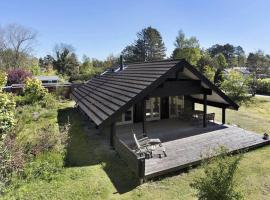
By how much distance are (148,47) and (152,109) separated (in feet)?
191

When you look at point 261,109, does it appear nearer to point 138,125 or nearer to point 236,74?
point 236,74

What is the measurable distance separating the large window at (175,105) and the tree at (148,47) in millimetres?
55057

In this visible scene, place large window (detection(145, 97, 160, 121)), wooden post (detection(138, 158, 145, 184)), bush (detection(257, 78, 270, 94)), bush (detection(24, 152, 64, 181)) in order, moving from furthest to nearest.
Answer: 1. bush (detection(257, 78, 270, 94))
2. large window (detection(145, 97, 160, 121))
3. bush (detection(24, 152, 64, 181))
4. wooden post (detection(138, 158, 145, 184))

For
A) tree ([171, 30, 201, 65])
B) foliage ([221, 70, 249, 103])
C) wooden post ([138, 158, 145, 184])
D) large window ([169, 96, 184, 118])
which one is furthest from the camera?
tree ([171, 30, 201, 65])

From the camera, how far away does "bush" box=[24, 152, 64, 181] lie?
8062 millimetres

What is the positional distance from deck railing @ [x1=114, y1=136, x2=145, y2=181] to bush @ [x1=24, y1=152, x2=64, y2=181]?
2490mm

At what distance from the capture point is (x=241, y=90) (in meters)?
25.6

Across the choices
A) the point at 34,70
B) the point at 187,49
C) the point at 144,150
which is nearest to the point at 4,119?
the point at 144,150

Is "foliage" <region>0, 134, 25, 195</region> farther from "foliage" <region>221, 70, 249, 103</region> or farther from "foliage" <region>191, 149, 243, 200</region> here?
"foliage" <region>221, 70, 249, 103</region>

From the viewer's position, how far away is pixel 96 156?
399 inches

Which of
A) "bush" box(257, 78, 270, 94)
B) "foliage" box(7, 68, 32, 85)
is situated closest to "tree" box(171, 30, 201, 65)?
"bush" box(257, 78, 270, 94)

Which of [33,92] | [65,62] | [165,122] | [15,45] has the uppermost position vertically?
[15,45]

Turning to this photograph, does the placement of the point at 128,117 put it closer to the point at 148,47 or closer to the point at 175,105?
the point at 175,105

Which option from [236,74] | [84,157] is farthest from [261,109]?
[84,157]
